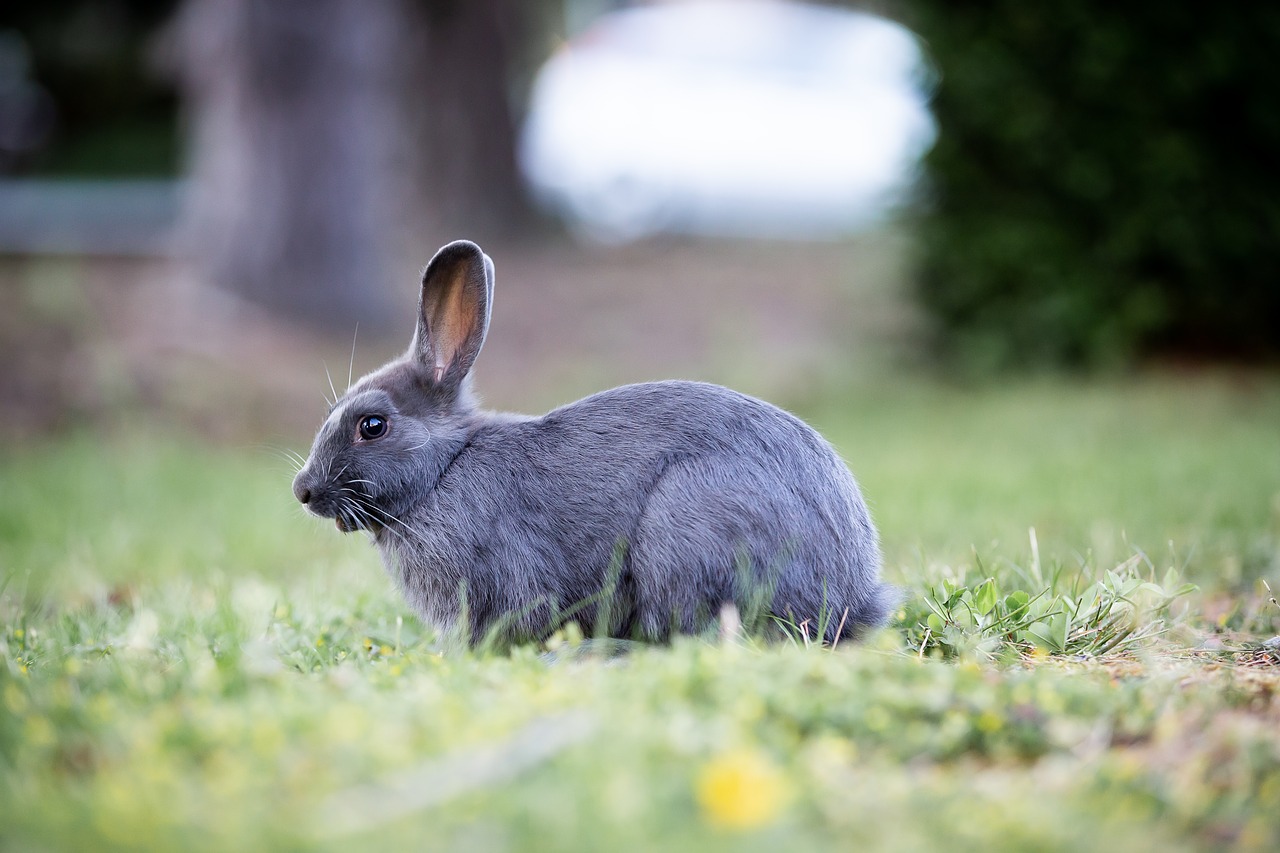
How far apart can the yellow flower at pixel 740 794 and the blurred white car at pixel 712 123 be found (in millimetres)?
16569

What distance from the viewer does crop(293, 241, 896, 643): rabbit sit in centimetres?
370

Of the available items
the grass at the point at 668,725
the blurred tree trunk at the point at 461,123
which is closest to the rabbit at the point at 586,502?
the grass at the point at 668,725

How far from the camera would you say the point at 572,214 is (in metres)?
18.8

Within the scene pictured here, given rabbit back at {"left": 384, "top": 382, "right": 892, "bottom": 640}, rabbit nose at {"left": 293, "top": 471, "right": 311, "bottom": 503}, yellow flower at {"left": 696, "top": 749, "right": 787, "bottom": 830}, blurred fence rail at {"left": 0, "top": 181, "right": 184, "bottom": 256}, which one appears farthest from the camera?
blurred fence rail at {"left": 0, "top": 181, "right": 184, "bottom": 256}

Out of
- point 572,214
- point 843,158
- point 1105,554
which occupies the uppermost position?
point 843,158

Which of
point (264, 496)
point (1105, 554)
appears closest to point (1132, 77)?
point (1105, 554)

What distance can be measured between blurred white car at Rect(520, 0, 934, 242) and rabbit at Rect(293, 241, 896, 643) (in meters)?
14.6

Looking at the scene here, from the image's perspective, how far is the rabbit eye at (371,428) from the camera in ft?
13.3

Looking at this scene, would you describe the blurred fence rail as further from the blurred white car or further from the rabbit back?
the rabbit back

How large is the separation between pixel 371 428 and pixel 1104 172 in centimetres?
870

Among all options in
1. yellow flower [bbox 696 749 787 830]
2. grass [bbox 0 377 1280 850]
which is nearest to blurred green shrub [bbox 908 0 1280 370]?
grass [bbox 0 377 1280 850]

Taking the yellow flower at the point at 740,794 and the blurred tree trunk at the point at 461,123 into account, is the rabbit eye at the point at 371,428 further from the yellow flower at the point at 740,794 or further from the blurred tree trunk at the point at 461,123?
the blurred tree trunk at the point at 461,123

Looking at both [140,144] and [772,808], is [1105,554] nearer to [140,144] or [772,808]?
[772,808]

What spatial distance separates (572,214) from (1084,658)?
1583 cm
